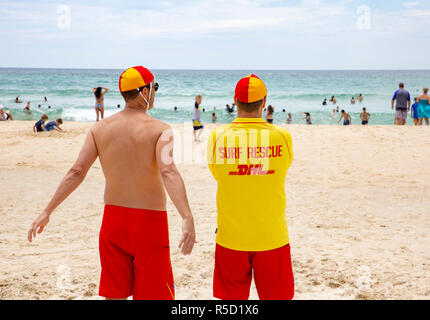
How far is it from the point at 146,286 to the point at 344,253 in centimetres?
331

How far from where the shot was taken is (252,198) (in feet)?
8.21

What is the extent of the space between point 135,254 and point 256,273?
743 mm

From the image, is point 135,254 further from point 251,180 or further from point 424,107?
point 424,107

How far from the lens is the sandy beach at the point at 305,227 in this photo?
4324 mm

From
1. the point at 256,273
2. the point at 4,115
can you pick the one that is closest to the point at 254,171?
the point at 256,273

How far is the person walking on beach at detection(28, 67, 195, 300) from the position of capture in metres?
2.47

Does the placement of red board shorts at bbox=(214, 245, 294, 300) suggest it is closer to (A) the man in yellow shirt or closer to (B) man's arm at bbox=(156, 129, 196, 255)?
(A) the man in yellow shirt

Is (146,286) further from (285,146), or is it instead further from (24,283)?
(24,283)

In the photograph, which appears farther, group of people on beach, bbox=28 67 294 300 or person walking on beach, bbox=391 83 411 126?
person walking on beach, bbox=391 83 411 126

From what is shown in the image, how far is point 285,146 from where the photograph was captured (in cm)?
254

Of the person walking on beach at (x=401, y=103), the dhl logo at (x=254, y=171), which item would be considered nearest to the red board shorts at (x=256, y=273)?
the dhl logo at (x=254, y=171)

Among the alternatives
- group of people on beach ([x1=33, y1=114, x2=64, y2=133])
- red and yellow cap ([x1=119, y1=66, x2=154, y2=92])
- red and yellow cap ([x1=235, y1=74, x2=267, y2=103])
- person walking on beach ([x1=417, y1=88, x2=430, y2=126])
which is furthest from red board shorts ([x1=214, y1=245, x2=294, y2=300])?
person walking on beach ([x1=417, y1=88, x2=430, y2=126])

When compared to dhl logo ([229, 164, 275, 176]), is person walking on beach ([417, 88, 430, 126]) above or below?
above
